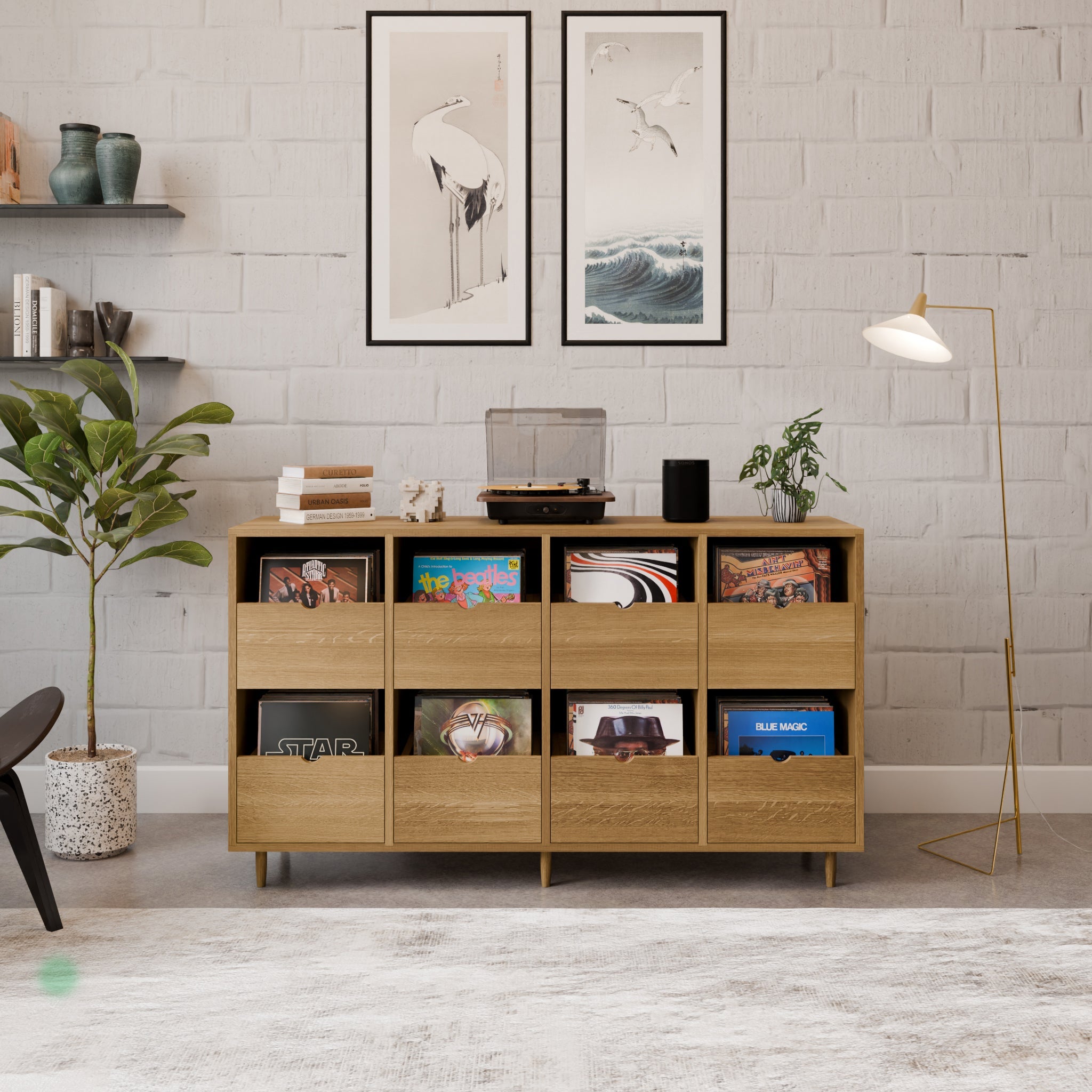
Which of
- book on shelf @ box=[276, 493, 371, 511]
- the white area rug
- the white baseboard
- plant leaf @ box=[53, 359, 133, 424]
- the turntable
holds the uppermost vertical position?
plant leaf @ box=[53, 359, 133, 424]

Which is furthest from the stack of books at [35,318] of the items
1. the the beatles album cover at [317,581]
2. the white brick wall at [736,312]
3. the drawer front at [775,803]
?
the drawer front at [775,803]

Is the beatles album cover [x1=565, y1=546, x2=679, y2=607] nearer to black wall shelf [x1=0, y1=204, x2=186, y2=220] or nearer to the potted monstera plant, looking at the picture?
the potted monstera plant

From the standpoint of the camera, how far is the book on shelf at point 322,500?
95.6 inches

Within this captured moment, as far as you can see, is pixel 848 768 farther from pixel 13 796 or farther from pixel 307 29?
pixel 307 29

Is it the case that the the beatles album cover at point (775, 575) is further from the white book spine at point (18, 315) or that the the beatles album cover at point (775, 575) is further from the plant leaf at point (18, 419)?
the white book spine at point (18, 315)

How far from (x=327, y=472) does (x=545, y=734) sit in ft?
2.65

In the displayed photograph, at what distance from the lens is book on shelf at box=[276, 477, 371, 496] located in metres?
2.43

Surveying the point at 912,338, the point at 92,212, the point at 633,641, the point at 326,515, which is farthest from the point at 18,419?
the point at 912,338

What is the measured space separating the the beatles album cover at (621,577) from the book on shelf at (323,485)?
0.55 metres

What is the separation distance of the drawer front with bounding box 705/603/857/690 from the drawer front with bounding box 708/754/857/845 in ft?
0.61

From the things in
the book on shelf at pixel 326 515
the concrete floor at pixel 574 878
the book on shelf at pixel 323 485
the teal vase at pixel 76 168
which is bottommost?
the concrete floor at pixel 574 878

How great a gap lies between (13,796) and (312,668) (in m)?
0.66

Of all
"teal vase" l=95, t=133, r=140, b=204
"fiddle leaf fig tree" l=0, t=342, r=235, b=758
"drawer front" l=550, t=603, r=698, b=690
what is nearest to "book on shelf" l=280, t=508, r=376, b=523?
"fiddle leaf fig tree" l=0, t=342, r=235, b=758

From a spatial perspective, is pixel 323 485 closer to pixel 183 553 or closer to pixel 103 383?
pixel 183 553
